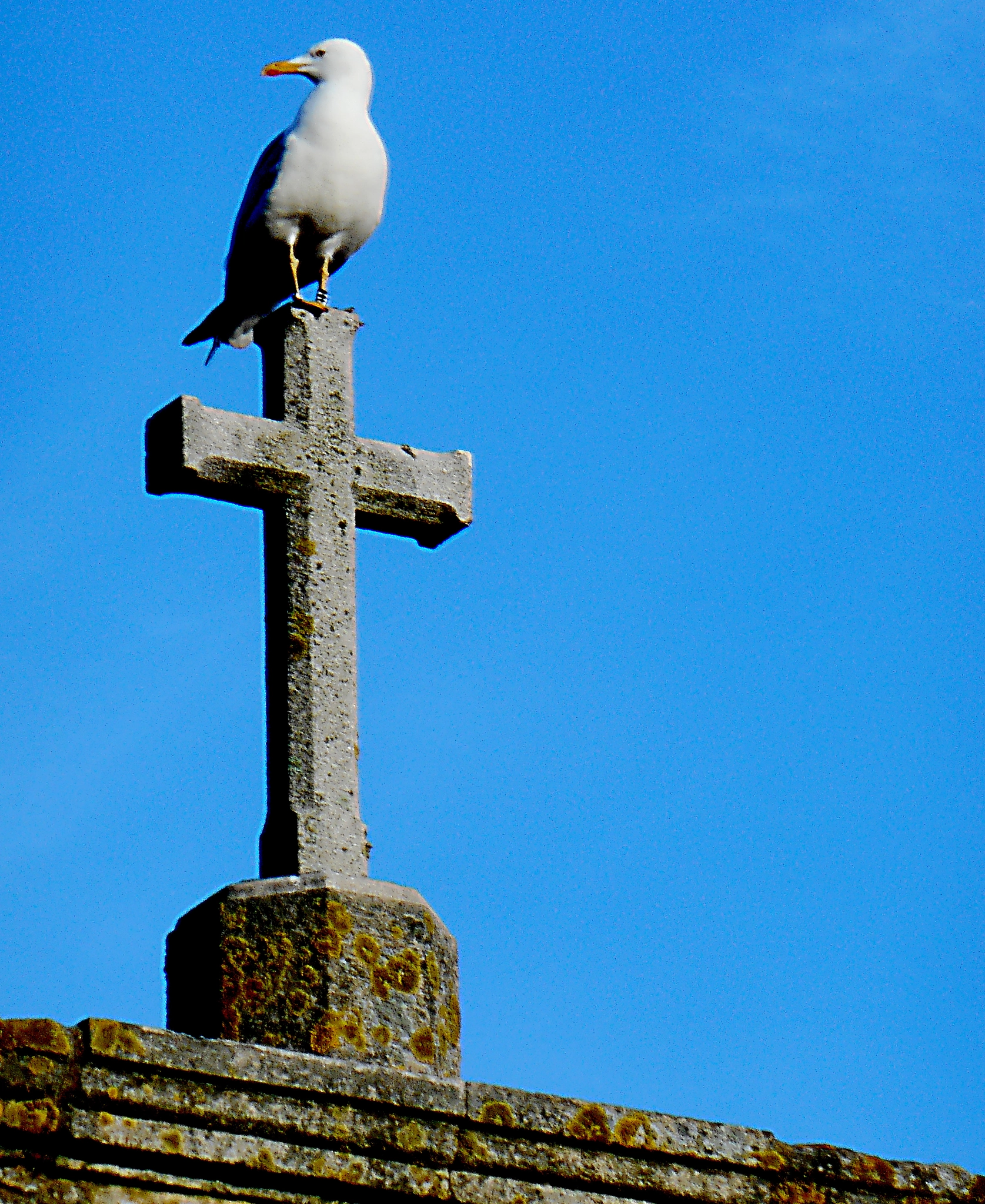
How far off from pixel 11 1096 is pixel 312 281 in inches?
105

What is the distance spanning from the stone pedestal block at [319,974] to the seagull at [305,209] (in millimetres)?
1776

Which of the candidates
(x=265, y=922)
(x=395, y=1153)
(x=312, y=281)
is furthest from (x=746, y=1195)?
(x=312, y=281)

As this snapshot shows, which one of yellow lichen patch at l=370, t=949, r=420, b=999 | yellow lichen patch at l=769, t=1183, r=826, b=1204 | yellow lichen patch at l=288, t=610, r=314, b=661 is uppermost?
yellow lichen patch at l=288, t=610, r=314, b=661

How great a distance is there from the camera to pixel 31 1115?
3.54m

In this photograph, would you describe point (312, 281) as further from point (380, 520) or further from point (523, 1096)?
point (523, 1096)

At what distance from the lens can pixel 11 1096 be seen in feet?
11.6

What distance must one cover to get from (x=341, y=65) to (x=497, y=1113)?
10.5 ft

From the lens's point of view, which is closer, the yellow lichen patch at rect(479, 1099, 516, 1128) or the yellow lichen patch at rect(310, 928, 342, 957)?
the yellow lichen patch at rect(479, 1099, 516, 1128)

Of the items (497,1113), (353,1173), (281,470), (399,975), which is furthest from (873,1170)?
(281,470)

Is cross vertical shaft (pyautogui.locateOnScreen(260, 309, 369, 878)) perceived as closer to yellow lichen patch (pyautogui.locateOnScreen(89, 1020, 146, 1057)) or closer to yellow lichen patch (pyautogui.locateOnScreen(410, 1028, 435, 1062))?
yellow lichen patch (pyautogui.locateOnScreen(410, 1028, 435, 1062))

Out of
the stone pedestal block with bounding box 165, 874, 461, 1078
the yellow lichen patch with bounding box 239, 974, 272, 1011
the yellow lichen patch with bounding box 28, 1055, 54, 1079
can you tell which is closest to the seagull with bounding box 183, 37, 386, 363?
the stone pedestal block with bounding box 165, 874, 461, 1078

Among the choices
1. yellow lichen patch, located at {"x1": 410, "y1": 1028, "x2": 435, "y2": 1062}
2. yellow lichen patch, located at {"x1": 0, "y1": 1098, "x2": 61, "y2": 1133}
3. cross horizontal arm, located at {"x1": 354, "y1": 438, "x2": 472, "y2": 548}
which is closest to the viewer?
yellow lichen patch, located at {"x1": 0, "y1": 1098, "x2": 61, "y2": 1133}

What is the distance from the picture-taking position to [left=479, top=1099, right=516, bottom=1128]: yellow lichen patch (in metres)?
3.98

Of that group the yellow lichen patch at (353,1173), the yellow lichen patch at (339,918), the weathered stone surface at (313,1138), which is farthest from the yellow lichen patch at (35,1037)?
the yellow lichen patch at (339,918)
